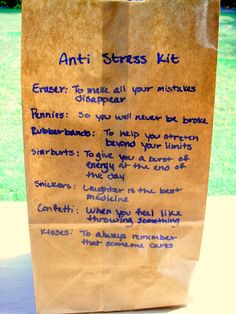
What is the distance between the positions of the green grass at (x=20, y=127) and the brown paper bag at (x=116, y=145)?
112 cm

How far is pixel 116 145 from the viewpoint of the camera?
32.8 inches

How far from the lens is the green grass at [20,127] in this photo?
82.8 inches

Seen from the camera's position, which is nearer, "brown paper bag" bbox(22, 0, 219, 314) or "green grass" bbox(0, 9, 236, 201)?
"brown paper bag" bbox(22, 0, 219, 314)

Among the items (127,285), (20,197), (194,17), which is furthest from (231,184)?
(194,17)

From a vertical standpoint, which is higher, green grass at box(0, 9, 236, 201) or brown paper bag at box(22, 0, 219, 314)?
brown paper bag at box(22, 0, 219, 314)

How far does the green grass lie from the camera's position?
82.8 inches

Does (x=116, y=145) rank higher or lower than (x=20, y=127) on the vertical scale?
higher

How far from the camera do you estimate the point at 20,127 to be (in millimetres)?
2750

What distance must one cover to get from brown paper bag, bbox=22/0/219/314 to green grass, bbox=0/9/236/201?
1124 mm

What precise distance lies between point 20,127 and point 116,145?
2004mm

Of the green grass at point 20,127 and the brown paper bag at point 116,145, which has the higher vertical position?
the brown paper bag at point 116,145

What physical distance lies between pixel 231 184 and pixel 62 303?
1.34m

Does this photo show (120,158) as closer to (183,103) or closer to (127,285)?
(183,103)

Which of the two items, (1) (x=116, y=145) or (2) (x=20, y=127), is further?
(2) (x=20, y=127)
